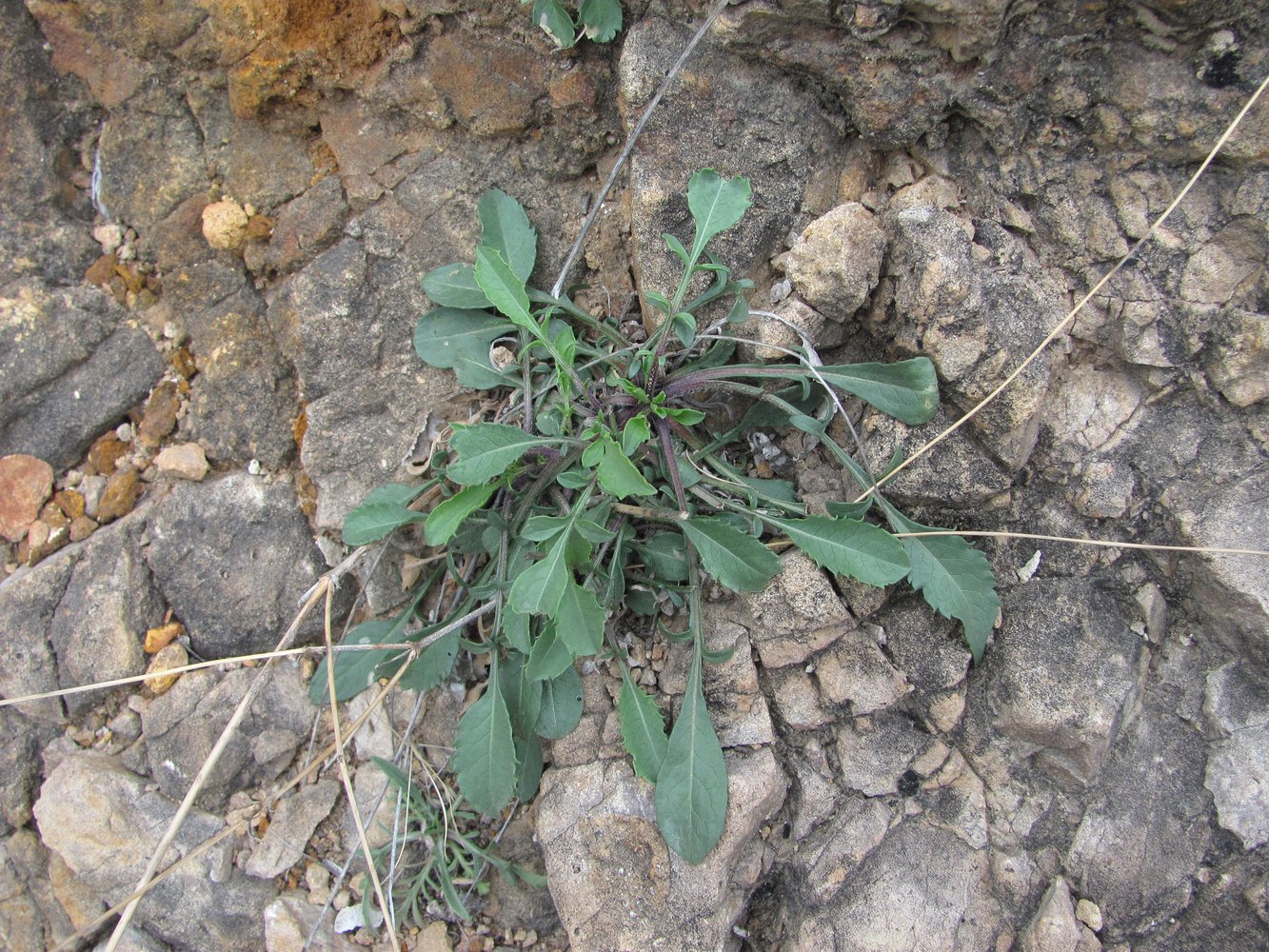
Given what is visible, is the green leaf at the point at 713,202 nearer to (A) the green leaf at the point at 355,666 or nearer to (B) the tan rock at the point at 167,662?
(A) the green leaf at the point at 355,666

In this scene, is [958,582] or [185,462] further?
[185,462]

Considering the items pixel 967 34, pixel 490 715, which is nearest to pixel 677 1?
pixel 967 34

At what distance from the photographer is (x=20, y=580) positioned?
2492mm

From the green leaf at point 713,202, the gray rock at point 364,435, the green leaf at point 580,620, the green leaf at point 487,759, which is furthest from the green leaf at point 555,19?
the green leaf at point 487,759

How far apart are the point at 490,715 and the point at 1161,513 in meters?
1.80

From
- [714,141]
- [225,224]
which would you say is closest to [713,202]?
[714,141]

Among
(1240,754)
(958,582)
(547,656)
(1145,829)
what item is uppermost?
(547,656)

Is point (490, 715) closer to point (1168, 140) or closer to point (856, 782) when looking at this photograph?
point (856, 782)

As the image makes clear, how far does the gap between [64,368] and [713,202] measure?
2.08 m

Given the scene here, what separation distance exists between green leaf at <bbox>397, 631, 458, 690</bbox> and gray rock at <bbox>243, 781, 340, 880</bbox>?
18.4 inches

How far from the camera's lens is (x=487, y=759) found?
7.13 ft

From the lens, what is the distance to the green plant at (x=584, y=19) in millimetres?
2178

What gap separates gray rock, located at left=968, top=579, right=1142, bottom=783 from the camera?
2.00 m

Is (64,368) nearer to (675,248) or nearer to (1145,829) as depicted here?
(675,248)
